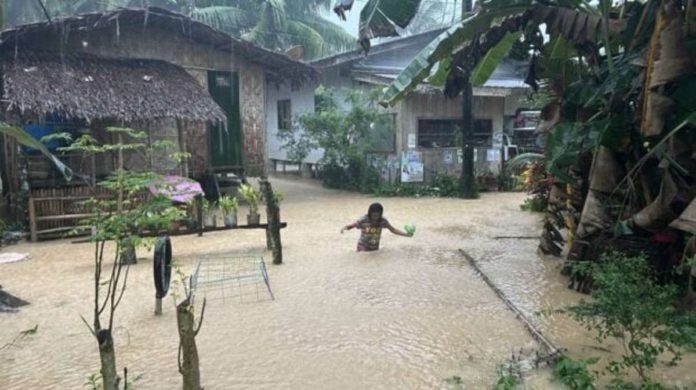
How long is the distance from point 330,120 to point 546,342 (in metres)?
11.7

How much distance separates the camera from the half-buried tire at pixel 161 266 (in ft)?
18.5

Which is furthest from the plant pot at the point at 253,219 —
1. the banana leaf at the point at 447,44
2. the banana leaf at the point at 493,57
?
the banana leaf at the point at 493,57

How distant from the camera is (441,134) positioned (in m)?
17.3

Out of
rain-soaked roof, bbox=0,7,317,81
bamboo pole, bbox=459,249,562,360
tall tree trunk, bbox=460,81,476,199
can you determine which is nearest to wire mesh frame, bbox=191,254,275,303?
bamboo pole, bbox=459,249,562,360

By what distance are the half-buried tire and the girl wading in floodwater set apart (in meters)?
3.11

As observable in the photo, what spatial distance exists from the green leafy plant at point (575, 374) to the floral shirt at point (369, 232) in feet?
15.0

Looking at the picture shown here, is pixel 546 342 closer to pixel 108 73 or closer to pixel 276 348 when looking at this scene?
pixel 276 348

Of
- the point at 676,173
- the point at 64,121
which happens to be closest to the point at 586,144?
the point at 676,173

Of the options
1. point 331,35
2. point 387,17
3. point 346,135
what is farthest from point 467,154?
point 331,35

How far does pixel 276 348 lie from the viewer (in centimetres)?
491

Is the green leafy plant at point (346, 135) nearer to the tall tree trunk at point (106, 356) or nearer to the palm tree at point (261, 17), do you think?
the palm tree at point (261, 17)

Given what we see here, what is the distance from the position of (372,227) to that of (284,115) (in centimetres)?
1366

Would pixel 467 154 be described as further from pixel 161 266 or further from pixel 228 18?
pixel 228 18

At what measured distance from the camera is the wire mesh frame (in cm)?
654
